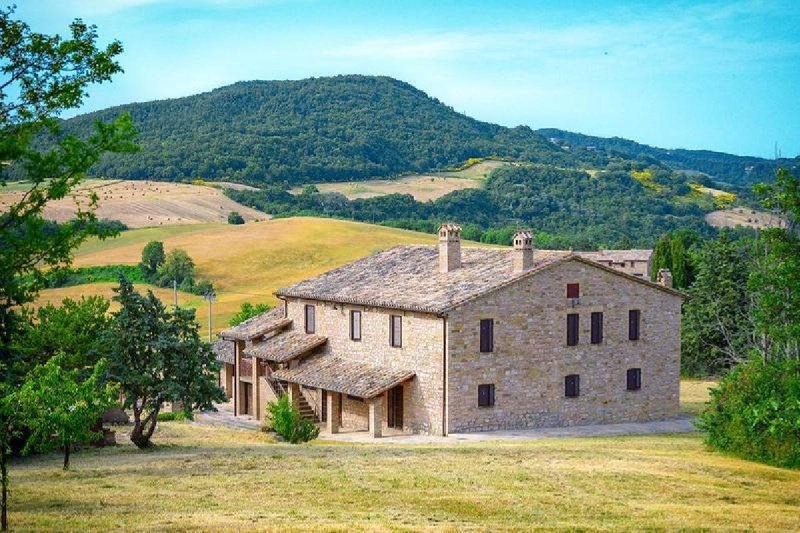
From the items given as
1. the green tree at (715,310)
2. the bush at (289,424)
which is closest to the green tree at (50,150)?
the bush at (289,424)

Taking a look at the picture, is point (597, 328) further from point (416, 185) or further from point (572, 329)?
point (416, 185)

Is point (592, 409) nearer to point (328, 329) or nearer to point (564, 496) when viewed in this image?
point (328, 329)

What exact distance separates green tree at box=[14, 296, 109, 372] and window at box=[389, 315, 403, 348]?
12.2 m

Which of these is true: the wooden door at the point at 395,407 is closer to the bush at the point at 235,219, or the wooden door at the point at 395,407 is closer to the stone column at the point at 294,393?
the stone column at the point at 294,393

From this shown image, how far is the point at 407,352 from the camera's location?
44781mm

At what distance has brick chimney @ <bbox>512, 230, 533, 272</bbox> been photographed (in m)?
44.1

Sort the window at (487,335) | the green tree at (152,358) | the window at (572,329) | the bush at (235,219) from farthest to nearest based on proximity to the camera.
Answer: the bush at (235,219)
the window at (572,329)
the window at (487,335)
the green tree at (152,358)

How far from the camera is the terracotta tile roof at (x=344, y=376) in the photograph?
145ft

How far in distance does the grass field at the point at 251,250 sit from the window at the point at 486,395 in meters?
46.4

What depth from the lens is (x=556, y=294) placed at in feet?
147

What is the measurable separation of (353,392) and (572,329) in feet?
30.0

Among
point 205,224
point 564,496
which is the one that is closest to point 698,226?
point 205,224

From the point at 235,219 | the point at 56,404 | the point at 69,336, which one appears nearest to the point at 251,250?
the point at 235,219

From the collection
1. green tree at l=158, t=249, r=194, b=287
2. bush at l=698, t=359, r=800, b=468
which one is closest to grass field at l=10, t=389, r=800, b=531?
bush at l=698, t=359, r=800, b=468
